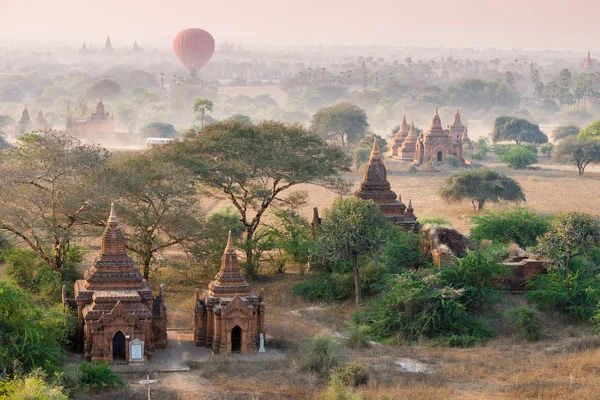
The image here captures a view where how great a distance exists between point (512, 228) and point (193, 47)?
150251 millimetres

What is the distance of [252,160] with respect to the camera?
3662 cm

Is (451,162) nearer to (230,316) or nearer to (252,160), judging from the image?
(252,160)

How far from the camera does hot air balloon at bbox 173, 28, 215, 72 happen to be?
180 m

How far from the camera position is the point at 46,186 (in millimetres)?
33688

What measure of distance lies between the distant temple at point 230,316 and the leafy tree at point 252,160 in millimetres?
8744

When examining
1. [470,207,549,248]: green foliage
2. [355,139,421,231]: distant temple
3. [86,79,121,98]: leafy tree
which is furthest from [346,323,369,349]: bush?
[86,79,121,98]: leafy tree

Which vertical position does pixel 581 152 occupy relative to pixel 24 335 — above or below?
above

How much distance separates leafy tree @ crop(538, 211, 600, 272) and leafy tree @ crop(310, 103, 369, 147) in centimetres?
5902

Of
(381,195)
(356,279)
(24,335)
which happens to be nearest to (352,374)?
(24,335)

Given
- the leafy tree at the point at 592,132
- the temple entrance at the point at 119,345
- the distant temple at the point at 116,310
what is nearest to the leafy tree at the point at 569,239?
the distant temple at the point at 116,310

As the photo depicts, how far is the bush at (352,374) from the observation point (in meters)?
22.5

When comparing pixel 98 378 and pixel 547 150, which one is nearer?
pixel 98 378

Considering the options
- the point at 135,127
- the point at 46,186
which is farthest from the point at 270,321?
the point at 135,127

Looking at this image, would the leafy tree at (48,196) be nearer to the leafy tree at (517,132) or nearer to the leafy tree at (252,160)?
the leafy tree at (252,160)
